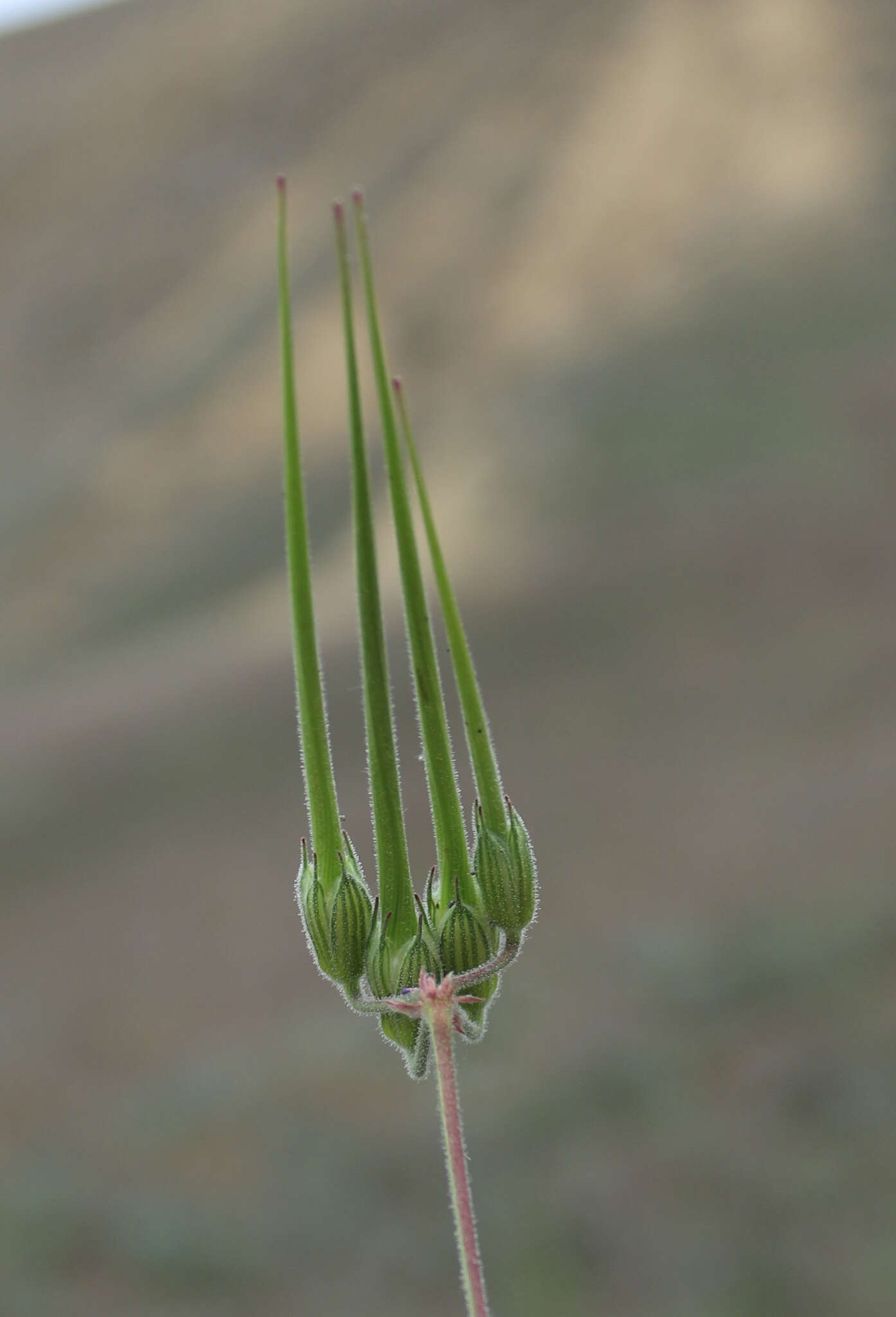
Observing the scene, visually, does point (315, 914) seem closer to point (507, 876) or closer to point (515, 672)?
point (507, 876)

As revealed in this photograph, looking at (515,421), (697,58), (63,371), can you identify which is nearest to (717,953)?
(515,421)

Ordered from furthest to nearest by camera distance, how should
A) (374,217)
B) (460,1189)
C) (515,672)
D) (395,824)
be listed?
(374,217) → (515,672) → (395,824) → (460,1189)

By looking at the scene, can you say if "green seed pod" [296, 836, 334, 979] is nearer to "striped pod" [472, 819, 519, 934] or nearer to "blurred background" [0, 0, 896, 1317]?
"striped pod" [472, 819, 519, 934]

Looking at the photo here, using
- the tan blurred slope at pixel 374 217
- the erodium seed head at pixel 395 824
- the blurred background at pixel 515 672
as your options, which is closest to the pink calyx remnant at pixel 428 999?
the erodium seed head at pixel 395 824

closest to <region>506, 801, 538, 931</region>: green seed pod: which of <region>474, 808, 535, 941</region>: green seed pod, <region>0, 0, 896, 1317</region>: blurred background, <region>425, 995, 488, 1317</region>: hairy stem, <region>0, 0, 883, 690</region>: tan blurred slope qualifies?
<region>474, 808, 535, 941</region>: green seed pod

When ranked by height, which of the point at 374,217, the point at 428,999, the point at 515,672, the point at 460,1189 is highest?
the point at 374,217

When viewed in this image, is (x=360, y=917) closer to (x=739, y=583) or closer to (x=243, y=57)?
(x=739, y=583)

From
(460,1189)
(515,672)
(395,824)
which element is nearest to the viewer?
(460,1189)

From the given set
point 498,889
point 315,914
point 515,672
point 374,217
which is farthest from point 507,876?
point 374,217
